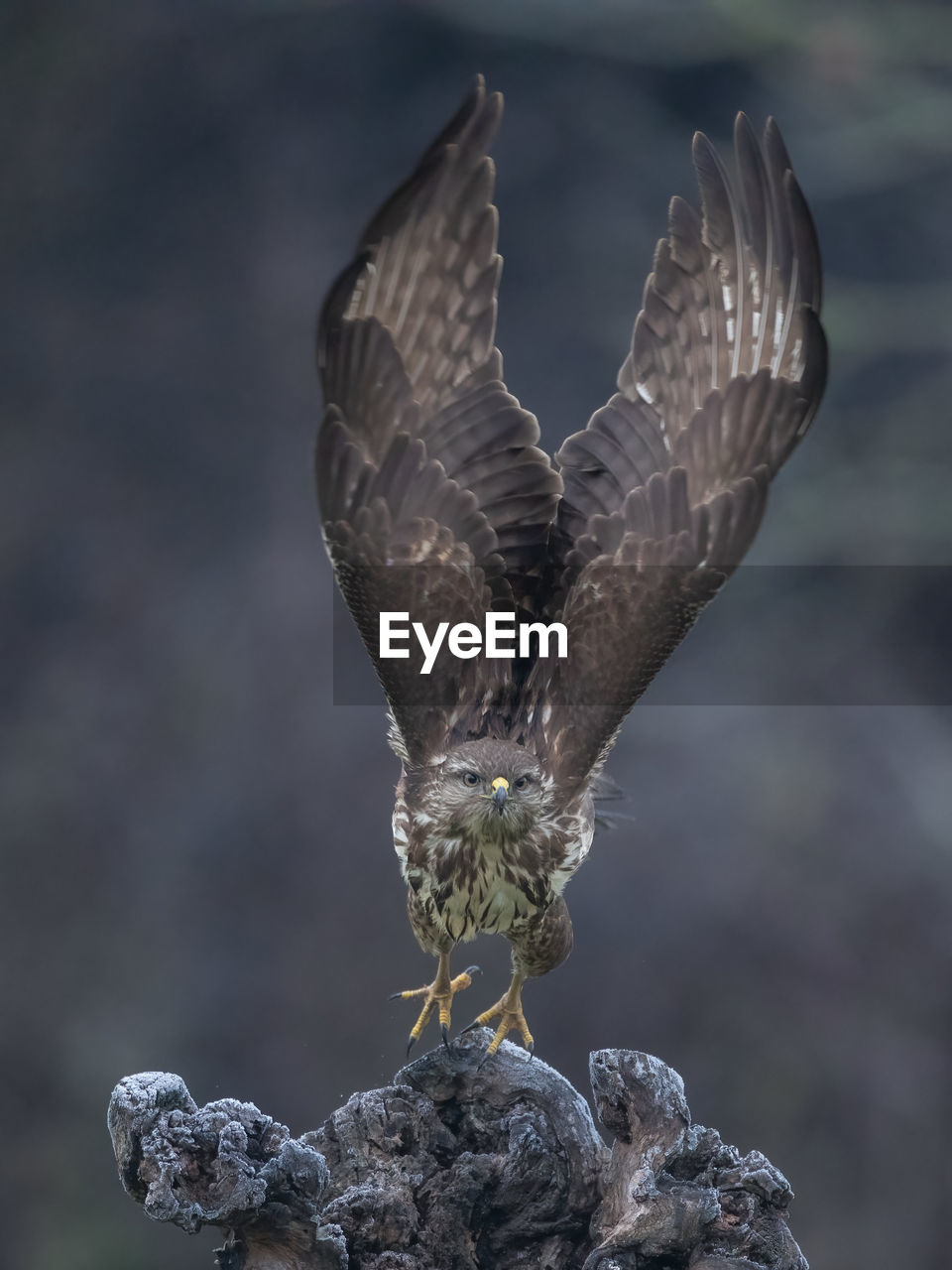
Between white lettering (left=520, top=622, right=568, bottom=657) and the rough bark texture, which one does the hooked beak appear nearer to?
white lettering (left=520, top=622, right=568, bottom=657)

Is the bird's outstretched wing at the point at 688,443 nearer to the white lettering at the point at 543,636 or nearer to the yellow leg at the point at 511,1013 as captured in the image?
the white lettering at the point at 543,636

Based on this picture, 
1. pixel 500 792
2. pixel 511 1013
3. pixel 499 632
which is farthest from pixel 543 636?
pixel 511 1013

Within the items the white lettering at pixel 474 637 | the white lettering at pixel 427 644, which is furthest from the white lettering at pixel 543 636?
the white lettering at pixel 427 644

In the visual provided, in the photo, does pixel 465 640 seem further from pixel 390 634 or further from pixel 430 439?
pixel 430 439

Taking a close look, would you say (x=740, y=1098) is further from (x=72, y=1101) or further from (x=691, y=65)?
(x=691, y=65)

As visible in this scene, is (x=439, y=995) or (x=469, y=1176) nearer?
(x=469, y=1176)

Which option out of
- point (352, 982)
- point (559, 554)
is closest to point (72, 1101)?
point (352, 982)

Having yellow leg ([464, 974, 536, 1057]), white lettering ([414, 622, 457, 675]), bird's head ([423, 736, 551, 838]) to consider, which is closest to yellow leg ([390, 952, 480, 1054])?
yellow leg ([464, 974, 536, 1057])
